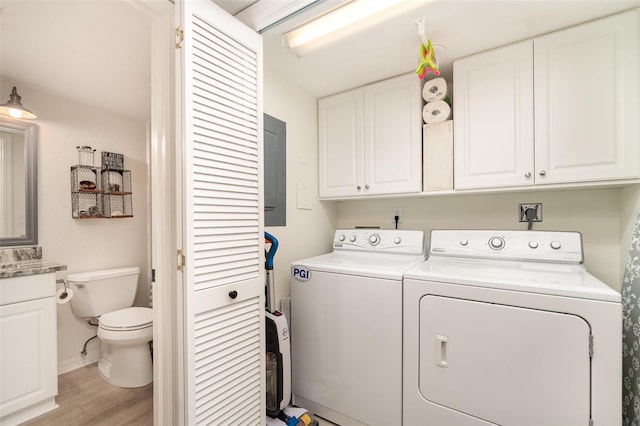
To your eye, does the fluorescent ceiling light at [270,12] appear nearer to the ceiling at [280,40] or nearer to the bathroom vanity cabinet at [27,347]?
the ceiling at [280,40]

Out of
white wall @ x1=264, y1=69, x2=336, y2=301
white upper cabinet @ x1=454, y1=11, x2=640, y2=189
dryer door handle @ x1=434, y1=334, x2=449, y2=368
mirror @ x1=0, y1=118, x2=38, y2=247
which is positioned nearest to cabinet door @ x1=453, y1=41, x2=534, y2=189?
white upper cabinet @ x1=454, y1=11, x2=640, y2=189

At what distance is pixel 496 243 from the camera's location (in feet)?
5.66

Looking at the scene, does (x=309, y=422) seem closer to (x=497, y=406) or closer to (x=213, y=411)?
(x=213, y=411)

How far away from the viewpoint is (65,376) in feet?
7.60

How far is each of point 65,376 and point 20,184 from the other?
1.60 metres

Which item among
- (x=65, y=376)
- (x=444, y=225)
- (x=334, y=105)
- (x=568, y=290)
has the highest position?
(x=334, y=105)

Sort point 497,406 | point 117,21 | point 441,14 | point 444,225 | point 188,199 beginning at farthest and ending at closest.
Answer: point 444,225 < point 117,21 < point 441,14 < point 497,406 < point 188,199

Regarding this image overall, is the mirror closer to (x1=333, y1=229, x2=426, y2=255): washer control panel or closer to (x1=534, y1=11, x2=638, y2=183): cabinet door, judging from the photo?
(x1=333, y1=229, x2=426, y2=255): washer control panel

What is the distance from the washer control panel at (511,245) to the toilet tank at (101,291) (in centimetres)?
274

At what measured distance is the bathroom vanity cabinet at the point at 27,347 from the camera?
168 cm

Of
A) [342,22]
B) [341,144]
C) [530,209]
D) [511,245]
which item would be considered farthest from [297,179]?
[530,209]

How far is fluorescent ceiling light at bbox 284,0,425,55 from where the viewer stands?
1.36m

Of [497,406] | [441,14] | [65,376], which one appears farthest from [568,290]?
[65,376]

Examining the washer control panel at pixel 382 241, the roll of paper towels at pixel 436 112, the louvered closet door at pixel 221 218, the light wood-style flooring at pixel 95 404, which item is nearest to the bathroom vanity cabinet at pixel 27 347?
the light wood-style flooring at pixel 95 404
